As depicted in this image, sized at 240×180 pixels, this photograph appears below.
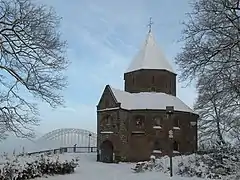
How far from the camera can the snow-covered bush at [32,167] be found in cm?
1827

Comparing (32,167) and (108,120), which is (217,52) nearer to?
(32,167)

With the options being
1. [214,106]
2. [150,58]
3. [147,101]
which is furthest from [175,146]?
[214,106]

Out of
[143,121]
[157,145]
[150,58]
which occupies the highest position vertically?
[150,58]

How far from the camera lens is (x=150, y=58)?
53.9m

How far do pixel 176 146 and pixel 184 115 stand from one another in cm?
430

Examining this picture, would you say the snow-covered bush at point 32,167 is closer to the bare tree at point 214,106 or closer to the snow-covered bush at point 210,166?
the snow-covered bush at point 210,166

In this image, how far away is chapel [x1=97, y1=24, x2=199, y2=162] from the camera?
4519cm

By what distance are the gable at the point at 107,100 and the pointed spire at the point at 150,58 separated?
699 centimetres

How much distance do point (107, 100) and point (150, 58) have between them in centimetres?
1095

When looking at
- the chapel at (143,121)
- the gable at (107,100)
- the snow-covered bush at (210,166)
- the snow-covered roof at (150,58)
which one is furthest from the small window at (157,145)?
the snow-covered bush at (210,166)

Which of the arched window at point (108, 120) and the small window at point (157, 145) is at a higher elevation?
the arched window at point (108, 120)

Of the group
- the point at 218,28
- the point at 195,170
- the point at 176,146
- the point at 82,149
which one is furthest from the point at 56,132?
the point at 218,28

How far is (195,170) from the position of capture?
876 inches

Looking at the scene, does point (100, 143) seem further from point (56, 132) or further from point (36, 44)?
point (36, 44)
